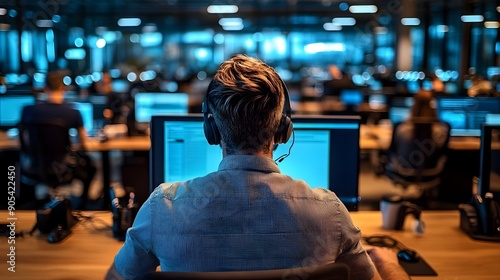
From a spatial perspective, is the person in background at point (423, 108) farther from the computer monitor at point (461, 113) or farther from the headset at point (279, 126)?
the headset at point (279, 126)

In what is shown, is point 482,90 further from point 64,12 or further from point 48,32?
point 64,12

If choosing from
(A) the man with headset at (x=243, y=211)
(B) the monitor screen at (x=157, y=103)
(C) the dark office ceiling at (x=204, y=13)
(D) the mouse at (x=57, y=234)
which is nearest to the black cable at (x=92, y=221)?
(D) the mouse at (x=57, y=234)

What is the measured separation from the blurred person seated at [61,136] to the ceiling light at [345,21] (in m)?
14.7

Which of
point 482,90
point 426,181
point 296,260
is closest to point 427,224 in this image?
point 296,260

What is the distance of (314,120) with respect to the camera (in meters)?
2.22

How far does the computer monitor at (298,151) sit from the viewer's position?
2.22 meters

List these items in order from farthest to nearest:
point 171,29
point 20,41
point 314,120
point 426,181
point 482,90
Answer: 1. point 171,29
2. point 20,41
3. point 482,90
4. point 426,181
5. point 314,120

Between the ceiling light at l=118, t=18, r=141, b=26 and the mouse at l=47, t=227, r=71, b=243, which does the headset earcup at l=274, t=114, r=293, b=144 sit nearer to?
the mouse at l=47, t=227, r=71, b=243

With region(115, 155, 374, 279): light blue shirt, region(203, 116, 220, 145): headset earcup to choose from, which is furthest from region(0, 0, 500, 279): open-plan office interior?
region(115, 155, 374, 279): light blue shirt

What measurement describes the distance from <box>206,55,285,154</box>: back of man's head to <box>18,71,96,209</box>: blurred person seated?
338cm

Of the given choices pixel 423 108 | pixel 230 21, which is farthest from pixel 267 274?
pixel 230 21

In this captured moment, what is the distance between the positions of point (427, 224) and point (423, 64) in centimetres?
1267

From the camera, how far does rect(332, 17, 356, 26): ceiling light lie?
18609mm

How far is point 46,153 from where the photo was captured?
14.5ft
